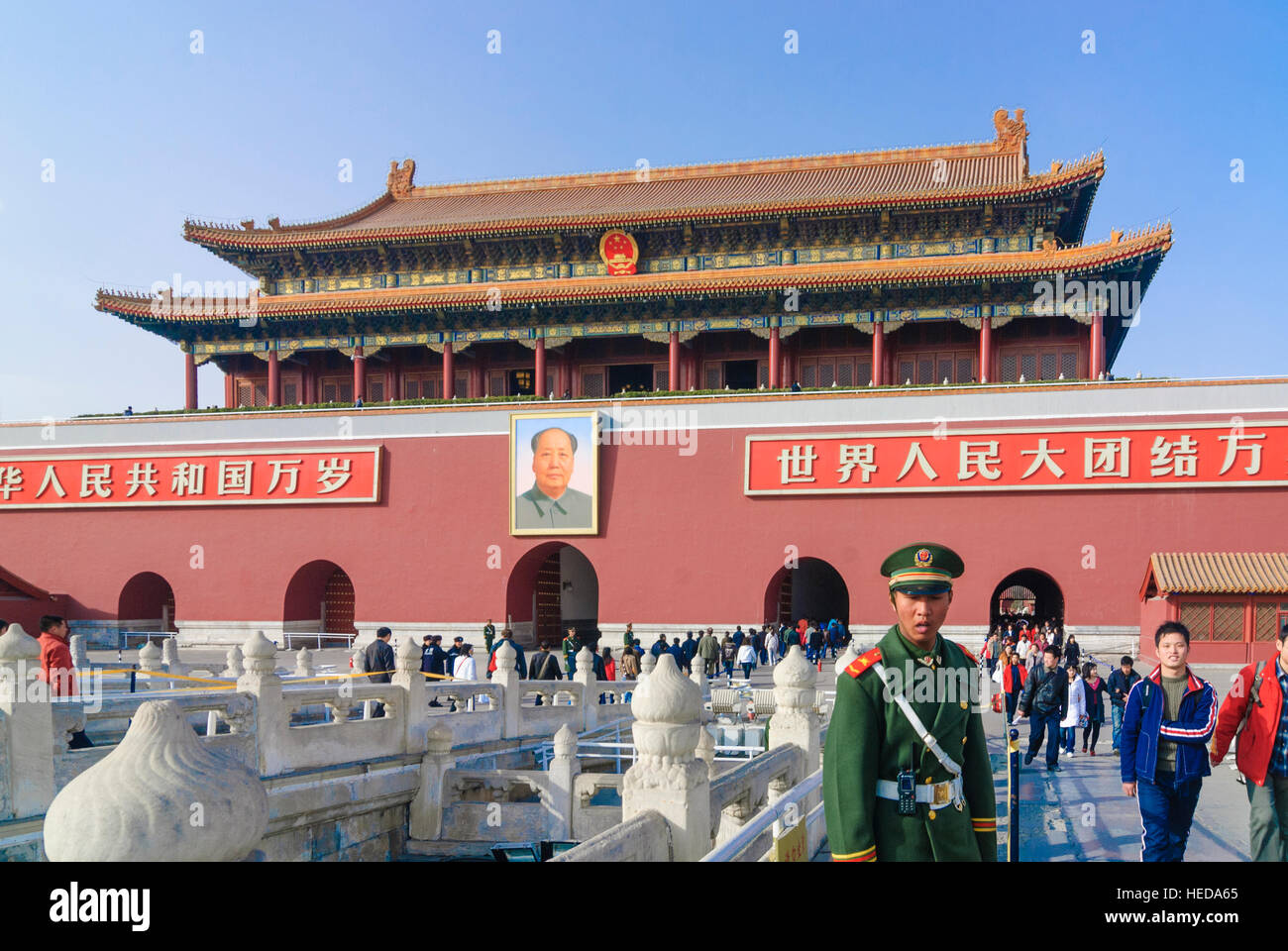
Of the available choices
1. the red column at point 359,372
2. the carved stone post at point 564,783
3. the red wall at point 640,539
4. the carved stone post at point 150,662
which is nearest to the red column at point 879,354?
the red wall at point 640,539

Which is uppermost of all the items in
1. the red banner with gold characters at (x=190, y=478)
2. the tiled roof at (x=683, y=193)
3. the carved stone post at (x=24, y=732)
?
the tiled roof at (x=683, y=193)

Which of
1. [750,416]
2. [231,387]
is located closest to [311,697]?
[750,416]

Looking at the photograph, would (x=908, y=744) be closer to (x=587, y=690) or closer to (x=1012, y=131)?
(x=587, y=690)

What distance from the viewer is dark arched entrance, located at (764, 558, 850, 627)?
66.6 ft

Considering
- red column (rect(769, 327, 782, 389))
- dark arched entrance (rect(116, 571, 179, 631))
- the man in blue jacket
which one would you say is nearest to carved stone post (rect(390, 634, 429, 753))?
the man in blue jacket

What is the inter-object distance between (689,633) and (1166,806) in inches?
553

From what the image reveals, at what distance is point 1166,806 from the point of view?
15.2ft

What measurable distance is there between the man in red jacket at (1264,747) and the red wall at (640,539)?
45.2ft

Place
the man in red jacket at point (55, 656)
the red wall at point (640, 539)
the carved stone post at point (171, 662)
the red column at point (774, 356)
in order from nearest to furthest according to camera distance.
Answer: the man in red jacket at point (55, 656)
the carved stone post at point (171, 662)
the red wall at point (640, 539)
the red column at point (774, 356)

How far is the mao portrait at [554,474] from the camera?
20438mm

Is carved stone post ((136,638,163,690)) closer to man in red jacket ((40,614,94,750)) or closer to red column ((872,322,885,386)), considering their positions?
man in red jacket ((40,614,94,750))

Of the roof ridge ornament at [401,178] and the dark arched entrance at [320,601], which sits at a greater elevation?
the roof ridge ornament at [401,178]

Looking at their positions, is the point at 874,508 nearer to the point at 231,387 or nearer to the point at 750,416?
the point at 750,416

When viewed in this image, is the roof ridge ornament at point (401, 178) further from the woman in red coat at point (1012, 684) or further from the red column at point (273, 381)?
the woman in red coat at point (1012, 684)
